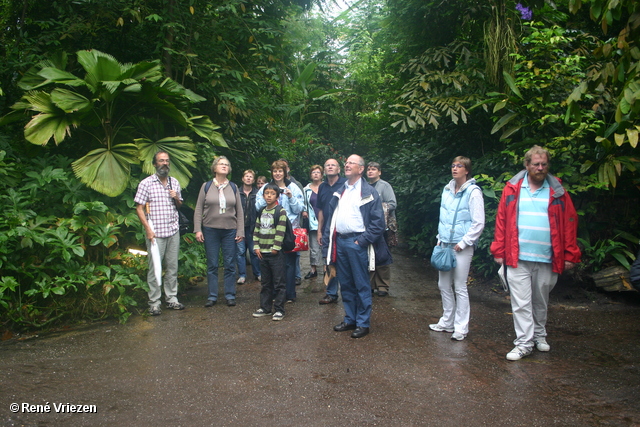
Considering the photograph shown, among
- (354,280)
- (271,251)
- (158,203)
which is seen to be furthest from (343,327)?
(158,203)

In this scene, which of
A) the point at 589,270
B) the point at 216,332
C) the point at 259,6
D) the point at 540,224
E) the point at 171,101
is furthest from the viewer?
the point at 259,6

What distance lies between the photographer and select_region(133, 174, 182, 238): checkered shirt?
655cm

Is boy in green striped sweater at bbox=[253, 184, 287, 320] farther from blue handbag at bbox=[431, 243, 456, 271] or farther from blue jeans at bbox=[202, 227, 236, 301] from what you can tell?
blue handbag at bbox=[431, 243, 456, 271]

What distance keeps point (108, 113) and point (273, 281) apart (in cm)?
355

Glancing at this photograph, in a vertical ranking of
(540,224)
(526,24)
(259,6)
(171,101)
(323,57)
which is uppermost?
(323,57)

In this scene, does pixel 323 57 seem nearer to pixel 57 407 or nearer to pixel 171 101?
pixel 171 101

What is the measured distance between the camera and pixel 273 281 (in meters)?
6.61

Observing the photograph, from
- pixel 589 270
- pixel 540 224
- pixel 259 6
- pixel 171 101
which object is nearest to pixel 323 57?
pixel 259 6

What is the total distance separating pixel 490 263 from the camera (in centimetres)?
845

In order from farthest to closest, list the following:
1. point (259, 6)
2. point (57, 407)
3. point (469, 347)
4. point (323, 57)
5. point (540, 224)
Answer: point (323, 57), point (259, 6), point (469, 347), point (540, 224), point (57, 407)

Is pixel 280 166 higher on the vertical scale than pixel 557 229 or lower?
higher

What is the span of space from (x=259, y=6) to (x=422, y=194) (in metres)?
5.02

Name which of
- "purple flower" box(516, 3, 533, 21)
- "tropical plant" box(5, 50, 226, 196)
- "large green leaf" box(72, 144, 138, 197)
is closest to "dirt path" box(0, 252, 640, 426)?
"large green leaf" box(72, 144, 138, 197)

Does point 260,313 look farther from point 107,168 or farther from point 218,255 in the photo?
point 107,168
